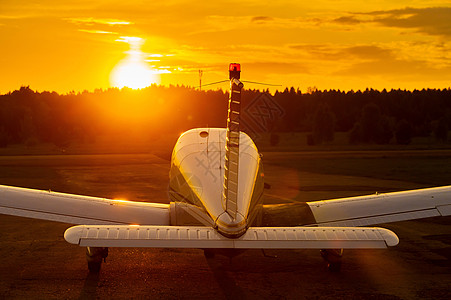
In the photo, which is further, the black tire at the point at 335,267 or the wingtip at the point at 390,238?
the black tire at the point at 335,267

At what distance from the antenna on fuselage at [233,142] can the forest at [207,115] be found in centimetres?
6706

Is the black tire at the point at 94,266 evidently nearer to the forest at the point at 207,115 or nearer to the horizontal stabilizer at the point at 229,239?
the horizontal stabilizer at the point at 229,239

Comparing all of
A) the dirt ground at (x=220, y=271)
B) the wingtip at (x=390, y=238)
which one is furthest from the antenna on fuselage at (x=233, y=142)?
the wingtip at (x=390, y=238)

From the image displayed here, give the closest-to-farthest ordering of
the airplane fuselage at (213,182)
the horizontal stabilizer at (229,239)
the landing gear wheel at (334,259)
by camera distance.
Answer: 1. the horizontal stabilizer at (229,239)
2. the airplane fuselage at (213,182)
3. the landing gear wheel at (334,259)

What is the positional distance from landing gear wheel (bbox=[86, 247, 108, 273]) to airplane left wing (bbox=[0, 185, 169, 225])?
0.64 metres

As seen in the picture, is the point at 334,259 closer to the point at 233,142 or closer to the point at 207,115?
the point at 233,142

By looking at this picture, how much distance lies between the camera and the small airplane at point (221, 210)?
33.1ft

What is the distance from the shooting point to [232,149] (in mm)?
10078

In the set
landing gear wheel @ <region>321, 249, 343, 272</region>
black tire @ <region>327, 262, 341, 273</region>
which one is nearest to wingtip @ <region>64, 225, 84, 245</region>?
landing gear wheel @ <region>321, 249, 343, 272</region>

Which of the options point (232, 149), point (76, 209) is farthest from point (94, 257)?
point (232, 149)

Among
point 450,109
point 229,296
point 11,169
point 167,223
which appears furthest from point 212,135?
point 450,109

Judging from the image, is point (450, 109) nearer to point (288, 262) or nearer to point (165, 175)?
point (165, 175)

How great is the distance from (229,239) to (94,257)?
4.25 m

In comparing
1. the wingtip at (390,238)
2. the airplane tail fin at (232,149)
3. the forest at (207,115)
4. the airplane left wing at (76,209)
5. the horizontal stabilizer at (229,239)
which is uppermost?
the airplane tail fin at (232,149)
